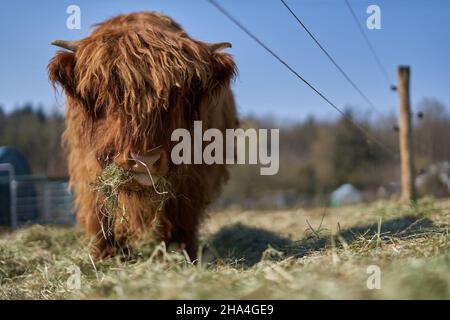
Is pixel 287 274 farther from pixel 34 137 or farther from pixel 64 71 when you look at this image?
pixel 34 137

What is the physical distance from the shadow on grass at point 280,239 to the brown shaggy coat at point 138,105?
2.03 feet

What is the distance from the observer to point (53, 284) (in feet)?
10.0

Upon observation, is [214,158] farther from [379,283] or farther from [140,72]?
[379,283]

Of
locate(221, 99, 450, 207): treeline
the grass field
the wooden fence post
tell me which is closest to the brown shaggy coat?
the grass field

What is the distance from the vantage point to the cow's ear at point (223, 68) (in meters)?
3.74

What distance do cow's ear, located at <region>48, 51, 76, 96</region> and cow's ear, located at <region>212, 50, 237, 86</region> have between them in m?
1.03

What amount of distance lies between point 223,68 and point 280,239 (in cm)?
206

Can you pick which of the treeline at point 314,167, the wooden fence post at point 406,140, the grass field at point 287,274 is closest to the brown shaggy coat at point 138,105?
the grass field at point 287,274

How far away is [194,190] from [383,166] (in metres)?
18.1

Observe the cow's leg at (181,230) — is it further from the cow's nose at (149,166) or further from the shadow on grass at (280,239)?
the cow's nose at (149,166)

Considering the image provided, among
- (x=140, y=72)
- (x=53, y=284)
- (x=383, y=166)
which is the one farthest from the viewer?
(x=383, y=166)

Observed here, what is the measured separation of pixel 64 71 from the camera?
3539mm

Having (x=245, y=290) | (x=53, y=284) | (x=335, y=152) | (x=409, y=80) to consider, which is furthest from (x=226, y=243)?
(x=335, y=152)
